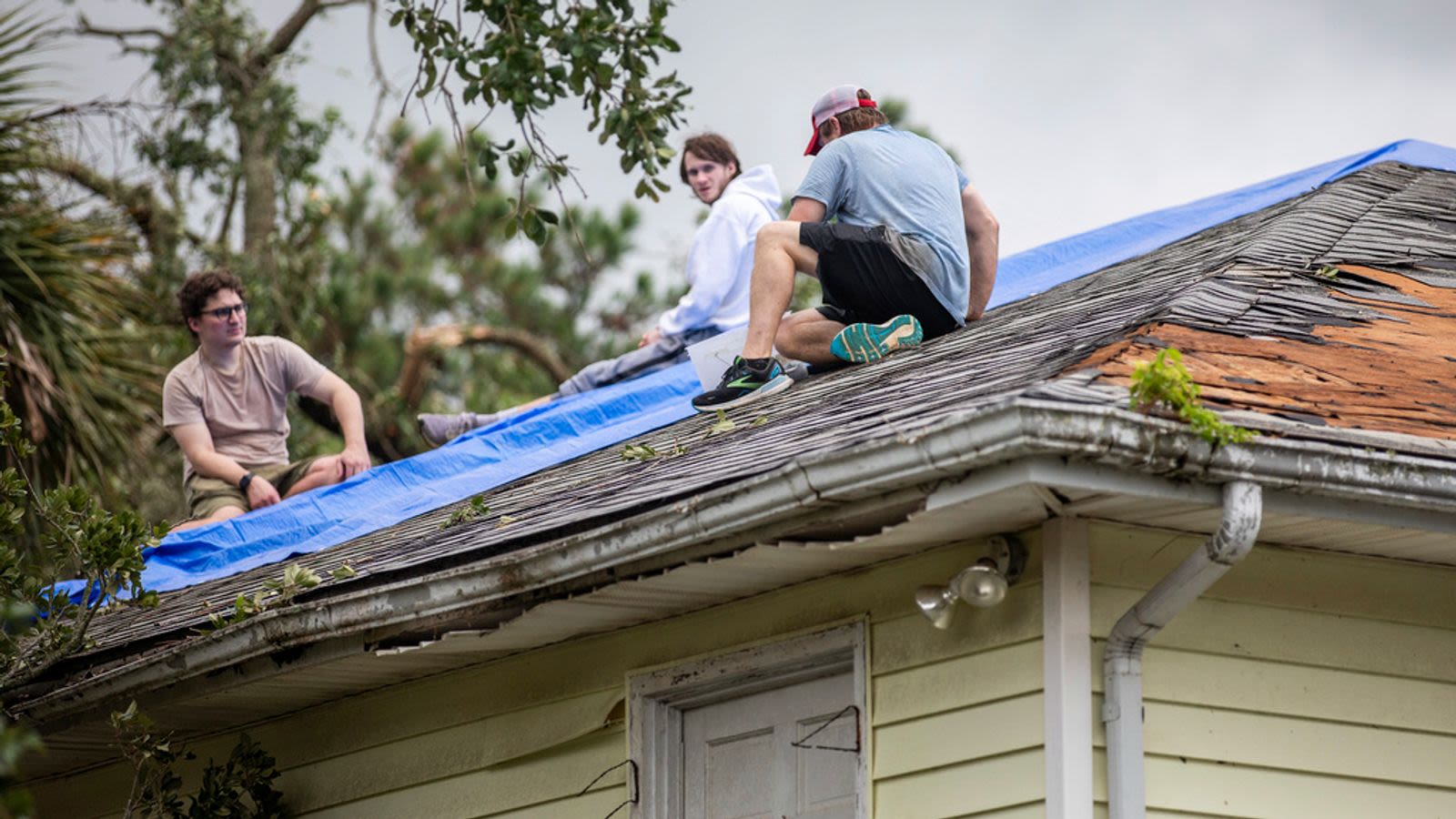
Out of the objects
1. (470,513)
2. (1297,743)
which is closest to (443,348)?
(470,513)

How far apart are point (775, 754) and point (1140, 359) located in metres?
1.72

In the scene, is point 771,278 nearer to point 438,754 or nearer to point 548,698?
point 548,698

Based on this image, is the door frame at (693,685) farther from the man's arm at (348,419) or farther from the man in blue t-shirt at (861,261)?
the man's arm at (348,419)

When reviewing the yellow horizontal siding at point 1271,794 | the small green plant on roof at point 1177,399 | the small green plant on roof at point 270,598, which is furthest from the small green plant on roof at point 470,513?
the small green plant on roof at point 1177,399

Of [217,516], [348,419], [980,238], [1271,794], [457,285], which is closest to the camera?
[1271,794]

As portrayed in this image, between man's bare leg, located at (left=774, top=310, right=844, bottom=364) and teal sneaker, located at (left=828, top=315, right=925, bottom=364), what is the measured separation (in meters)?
0.06

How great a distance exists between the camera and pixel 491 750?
697 centimetres

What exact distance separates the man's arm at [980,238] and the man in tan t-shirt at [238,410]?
10.6 feet

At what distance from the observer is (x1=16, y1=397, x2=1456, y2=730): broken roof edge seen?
4711 millimetres

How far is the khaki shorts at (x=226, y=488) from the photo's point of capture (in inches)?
387

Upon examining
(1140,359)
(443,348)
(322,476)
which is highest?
(443,348)

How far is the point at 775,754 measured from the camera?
6.15m

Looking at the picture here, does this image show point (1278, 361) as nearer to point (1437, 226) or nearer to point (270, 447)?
point (1437, 226)

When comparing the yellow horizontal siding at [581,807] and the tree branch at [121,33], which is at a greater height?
the tree branch at [121,33]
